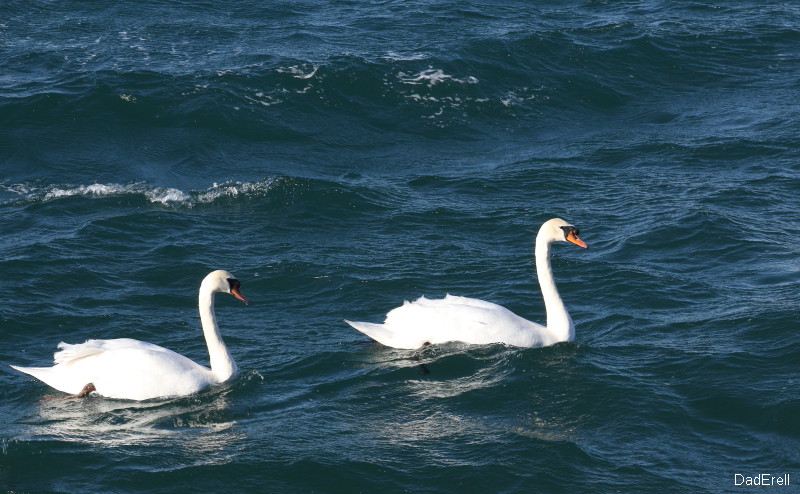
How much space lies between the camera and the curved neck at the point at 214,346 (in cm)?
1548

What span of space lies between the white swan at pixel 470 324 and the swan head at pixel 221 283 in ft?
5.34

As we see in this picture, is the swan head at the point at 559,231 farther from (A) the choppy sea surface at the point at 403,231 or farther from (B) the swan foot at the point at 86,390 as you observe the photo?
(B) the swan foot at the point at 86,390

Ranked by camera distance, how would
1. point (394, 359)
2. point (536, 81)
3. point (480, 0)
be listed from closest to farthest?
point (394, 359), point (536, 81), point (480, 0)

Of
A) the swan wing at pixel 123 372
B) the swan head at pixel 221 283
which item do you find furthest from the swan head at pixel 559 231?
the swan wing at pixel 123 372

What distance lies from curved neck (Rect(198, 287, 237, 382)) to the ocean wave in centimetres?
693

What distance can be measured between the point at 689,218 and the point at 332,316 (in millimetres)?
7147

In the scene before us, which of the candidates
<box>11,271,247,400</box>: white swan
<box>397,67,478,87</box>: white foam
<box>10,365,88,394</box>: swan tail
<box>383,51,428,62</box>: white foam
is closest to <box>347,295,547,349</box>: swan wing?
<box>11,271,247,400</box>: white swan

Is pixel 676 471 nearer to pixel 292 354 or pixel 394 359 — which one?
pixel 394 359

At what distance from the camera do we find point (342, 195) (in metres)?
22.7

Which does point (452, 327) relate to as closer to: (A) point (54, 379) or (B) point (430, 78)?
(A) point (54, 379)

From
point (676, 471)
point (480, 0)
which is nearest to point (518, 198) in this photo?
point (676, 471)

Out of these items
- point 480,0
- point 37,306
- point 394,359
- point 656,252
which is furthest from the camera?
point 480,0

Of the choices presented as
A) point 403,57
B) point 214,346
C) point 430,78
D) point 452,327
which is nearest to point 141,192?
point 214,346

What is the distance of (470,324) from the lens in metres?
16.5
